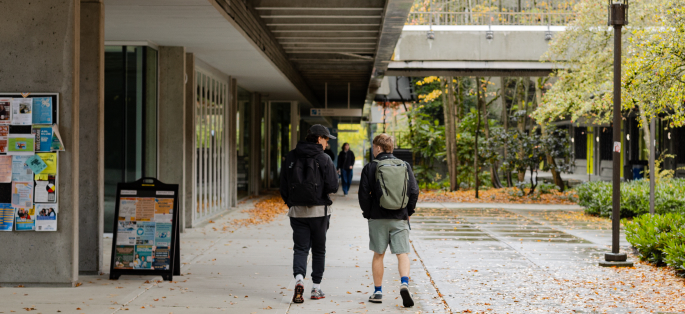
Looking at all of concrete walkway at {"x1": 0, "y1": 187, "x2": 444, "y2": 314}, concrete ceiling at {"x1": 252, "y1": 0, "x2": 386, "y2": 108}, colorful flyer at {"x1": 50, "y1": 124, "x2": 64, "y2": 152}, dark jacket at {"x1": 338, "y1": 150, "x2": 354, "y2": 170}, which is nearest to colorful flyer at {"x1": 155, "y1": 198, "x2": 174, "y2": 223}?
concrete walkway at {"x1": 0, "y1": 187, "x2": 444, "y2": 314}

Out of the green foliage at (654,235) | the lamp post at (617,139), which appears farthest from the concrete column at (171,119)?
the green foliage at (654,235)

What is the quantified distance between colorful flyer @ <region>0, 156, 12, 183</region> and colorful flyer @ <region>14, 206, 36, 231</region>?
1.12 feet

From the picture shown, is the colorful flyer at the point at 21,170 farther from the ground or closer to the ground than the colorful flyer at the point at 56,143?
closer to the ground

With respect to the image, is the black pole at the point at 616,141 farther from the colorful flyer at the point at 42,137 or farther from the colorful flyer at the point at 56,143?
the colorful flyer at the point at 42,137

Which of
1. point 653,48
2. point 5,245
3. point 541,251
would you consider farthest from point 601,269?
point 5,245

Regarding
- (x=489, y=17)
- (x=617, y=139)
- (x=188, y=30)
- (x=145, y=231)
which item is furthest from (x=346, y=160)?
(x=145, y=231)

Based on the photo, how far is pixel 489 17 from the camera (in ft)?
56.0

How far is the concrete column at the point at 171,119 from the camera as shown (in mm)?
10992

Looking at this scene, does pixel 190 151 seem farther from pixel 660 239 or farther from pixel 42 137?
pixel 660 239

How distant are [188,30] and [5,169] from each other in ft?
12.2

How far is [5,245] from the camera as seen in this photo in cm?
642

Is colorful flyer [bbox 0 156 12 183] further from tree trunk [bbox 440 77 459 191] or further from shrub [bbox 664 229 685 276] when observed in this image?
tree trunk [bbox 440 77 459 191]

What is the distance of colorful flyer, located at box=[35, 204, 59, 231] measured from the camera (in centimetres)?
639

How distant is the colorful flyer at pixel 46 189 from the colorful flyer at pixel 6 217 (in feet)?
0.92
